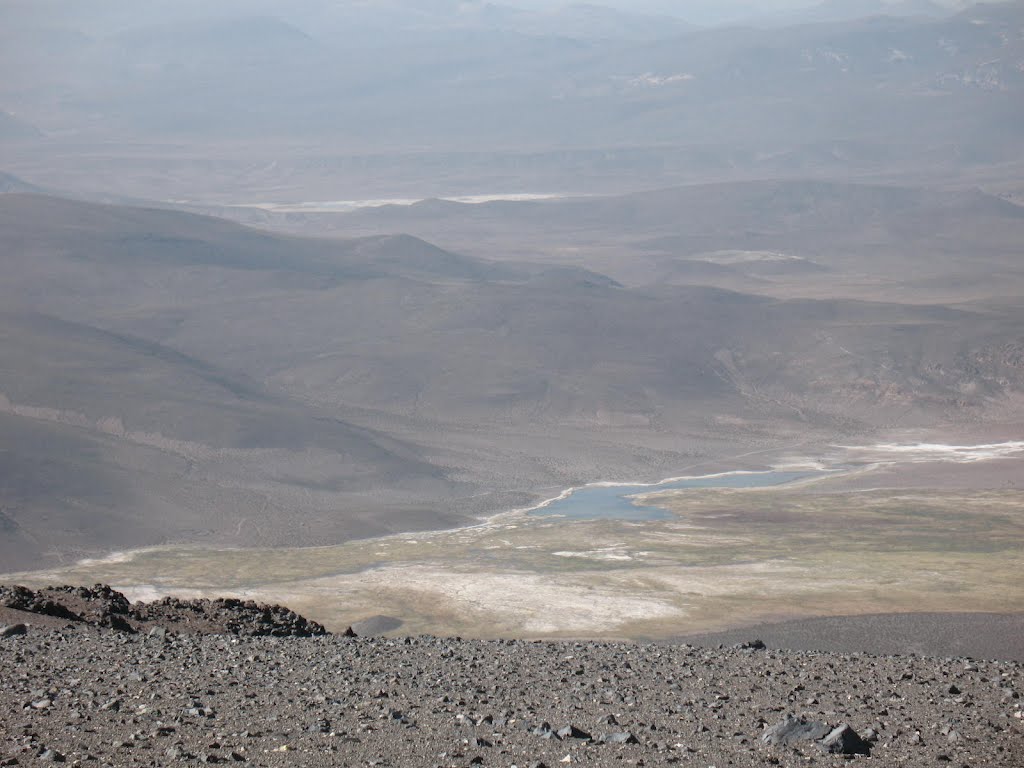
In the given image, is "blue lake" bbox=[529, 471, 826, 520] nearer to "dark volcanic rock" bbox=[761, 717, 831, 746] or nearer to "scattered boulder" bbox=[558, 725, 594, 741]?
"dark volcanic rock" bbox=[761, 717, 831, 746]

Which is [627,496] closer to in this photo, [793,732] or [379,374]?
[379,374]

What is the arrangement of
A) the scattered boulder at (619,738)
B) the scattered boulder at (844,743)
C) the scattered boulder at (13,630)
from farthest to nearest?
the scattered boulder at (13,630) → the scattered boulder at (619,738) → the scattered boulder at (844,743)

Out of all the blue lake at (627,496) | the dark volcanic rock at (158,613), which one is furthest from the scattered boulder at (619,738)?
the blue lake at (627,496)

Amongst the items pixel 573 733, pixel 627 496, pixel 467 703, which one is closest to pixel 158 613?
pixel 467 703

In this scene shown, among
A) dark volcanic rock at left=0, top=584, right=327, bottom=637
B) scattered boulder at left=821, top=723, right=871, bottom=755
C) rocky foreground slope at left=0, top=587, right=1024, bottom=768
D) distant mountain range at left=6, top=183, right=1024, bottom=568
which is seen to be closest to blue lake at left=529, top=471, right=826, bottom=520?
distant mountain range at left=6, top=183, right=1024, bottom=568

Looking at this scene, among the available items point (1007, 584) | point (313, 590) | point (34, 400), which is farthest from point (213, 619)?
point (34, 400)

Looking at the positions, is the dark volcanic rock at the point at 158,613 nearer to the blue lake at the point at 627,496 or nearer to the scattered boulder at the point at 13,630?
the scattered boulder at the point at 13,630

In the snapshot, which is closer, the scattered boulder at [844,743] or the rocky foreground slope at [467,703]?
the rocky foreground slope at [467,703]

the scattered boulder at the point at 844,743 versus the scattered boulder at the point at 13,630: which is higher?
the scattered boulder at the point at 844,743
